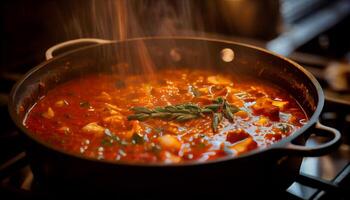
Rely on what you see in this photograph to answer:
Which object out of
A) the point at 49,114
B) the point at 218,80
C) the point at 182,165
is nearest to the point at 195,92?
the point at 218,80

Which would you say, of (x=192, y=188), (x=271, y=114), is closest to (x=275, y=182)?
(x=192, y=188)

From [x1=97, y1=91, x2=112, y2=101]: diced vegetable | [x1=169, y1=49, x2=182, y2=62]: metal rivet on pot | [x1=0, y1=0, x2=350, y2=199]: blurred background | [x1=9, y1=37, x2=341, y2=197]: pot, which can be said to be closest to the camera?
[x1=9, y1=37, x2=341, y2=197]: pot

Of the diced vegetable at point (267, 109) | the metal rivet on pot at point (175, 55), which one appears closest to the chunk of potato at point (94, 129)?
the diced vegetable at point (267, 109)

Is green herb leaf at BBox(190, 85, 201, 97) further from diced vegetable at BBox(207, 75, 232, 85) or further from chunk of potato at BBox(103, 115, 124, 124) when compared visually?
chunk of potato at BBox(103, 115, 124, 124)

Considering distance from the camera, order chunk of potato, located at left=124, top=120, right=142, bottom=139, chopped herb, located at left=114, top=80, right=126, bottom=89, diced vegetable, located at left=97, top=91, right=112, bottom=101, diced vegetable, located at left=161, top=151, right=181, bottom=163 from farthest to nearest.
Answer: chopped herb, located at left=114, top=80, right=126, bottom=89 < diced vegetable, located at left=97, top=91, right=112, bottom=101 < chunk of potato, located at left=124, top=120, right=142, bottom=139 < diced vegetable, located at left=161, top=151, right=181, bottom=163

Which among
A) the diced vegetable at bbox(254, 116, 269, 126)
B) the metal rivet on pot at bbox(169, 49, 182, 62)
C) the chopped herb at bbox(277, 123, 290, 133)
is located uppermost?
the metal rivet on pot at bbox(169, 49, 182, 62)

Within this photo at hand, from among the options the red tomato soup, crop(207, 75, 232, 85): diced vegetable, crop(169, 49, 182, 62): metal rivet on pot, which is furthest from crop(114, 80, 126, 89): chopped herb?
crop(207, 75, 232, 85): diced vegetable

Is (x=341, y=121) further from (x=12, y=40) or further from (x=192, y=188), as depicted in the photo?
(x=12, y=40)
